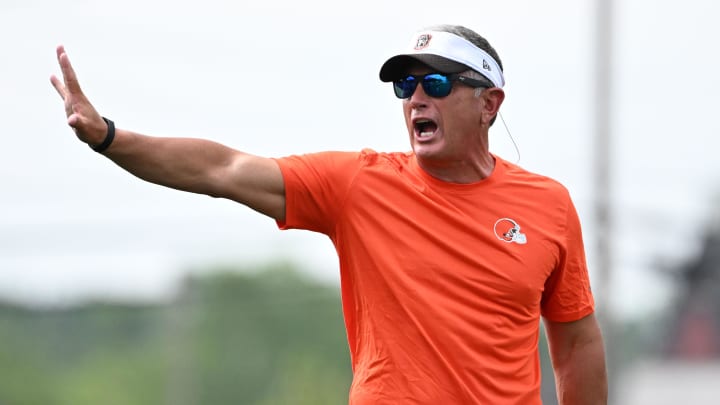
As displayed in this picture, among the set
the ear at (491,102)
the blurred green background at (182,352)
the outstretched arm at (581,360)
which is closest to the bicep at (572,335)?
the outstretched arm at (581,360)

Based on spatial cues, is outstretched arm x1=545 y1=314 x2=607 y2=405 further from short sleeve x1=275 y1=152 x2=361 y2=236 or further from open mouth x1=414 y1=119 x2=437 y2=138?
short sleeve x1=275 y1=152 x2=361 y2=236

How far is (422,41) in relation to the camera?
20.0ft

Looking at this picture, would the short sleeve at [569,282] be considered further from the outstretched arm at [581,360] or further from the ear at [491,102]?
the ear at [491,102]

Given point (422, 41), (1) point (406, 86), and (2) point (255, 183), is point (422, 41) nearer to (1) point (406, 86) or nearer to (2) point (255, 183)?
(1) point (406, 86)

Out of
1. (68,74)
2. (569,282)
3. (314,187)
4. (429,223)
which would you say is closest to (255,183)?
(314,187)

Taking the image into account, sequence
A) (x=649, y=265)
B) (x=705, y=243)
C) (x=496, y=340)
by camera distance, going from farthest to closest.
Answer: (x=705, y=243) < (x=649, y=265) < (x=496, y=340)

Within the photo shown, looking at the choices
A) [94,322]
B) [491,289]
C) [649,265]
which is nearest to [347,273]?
[491,289]

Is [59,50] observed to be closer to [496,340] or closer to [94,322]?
[496,340]

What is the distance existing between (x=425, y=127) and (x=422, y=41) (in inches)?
13.8

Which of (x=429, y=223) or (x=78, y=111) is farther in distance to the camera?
(x=429, y=223)

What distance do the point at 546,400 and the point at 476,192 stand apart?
1107cm

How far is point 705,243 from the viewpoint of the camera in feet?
80.0

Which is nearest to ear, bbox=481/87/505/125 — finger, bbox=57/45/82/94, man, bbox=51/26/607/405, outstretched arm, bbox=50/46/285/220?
man, bbox=51/26/607/405

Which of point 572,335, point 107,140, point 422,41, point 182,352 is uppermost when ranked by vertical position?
point 422,41
